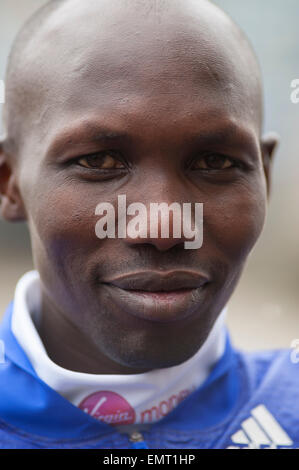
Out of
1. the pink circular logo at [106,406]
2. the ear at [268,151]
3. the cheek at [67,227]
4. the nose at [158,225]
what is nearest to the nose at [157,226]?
the nose at [158,225]

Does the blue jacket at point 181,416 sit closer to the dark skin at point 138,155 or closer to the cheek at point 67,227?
the dark skin at point 138,155

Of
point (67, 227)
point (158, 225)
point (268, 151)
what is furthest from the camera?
point (268, 151)

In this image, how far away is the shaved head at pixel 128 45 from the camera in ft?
4.31

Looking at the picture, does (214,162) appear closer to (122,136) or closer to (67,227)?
(122,136)

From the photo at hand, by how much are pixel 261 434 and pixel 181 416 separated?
233 mm

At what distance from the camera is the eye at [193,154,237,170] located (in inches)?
53.6

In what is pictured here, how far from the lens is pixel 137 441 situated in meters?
1.43

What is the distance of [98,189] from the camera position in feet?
4.33

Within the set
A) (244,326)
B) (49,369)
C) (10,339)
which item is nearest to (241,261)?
(49,369)

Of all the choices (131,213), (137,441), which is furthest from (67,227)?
(137,441)

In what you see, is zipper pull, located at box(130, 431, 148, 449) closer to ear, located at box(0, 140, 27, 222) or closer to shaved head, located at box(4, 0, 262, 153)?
ear, located at box(0, 140, 27, 222)

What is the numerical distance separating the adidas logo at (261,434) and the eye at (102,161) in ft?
2.64

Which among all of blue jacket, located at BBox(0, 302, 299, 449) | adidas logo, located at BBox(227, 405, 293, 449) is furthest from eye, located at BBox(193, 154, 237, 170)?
adidas logo, located at BBox(227, 405, 293, 449)
